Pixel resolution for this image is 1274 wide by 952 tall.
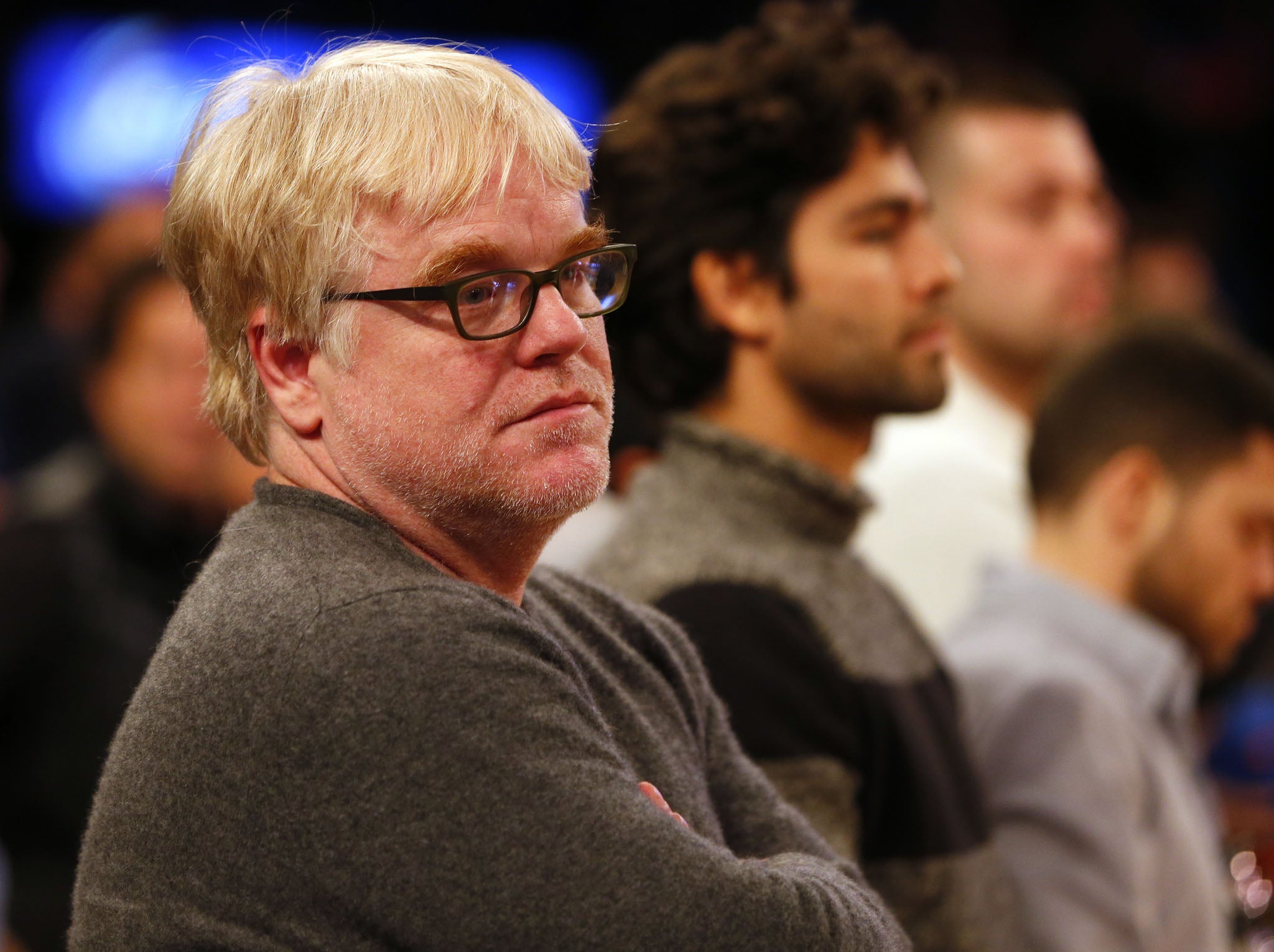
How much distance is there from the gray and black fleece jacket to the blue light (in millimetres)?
5651

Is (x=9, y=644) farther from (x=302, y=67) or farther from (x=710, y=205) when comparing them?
(x=302, y=67)

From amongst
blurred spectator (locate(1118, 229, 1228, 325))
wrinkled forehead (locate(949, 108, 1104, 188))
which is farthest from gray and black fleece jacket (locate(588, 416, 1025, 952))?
blurred spectator (locate(1118, 229, 1228, 325))

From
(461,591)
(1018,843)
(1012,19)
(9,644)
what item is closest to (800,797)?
(1018,843)

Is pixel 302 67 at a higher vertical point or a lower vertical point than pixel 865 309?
higher

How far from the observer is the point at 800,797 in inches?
69.8

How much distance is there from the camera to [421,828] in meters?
1.06

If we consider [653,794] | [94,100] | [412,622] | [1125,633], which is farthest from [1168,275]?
[412,622]

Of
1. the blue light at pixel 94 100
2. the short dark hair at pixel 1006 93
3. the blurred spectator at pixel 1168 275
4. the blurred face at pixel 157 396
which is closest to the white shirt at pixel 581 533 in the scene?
the blurred face at pixel 157 396

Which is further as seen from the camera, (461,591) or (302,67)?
(302,67)

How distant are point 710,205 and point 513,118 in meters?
0.92

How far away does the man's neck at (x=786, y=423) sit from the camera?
83.4 inches

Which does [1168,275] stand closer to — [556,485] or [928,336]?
[928,336]

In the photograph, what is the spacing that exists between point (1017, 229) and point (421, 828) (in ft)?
9.69

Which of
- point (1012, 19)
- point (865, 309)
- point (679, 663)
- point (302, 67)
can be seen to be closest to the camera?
point (302, 67)
